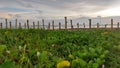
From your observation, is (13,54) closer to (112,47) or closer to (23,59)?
(23,59)

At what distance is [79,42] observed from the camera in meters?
7.42

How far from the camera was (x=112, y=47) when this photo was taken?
7273 mm

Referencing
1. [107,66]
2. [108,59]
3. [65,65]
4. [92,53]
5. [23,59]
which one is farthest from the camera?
[108,59]

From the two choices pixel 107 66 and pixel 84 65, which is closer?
pixel 84 65

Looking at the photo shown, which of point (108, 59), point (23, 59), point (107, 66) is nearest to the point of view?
point (23, 59)

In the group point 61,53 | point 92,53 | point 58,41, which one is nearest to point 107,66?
point 92,53

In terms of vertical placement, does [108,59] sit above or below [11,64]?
below

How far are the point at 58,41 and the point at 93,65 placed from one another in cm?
369

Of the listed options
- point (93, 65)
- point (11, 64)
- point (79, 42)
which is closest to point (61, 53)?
point (79, 42)

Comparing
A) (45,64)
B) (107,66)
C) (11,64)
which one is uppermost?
(11,64)

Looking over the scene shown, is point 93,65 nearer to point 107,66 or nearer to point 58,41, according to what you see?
point 107,66

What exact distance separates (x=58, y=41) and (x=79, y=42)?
633mm

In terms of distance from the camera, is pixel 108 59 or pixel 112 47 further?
pixel 112 47

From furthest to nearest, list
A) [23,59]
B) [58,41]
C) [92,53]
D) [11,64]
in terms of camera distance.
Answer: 1. [58,41]
2. [92,53]
3. [23,59]
4. [11,64]
